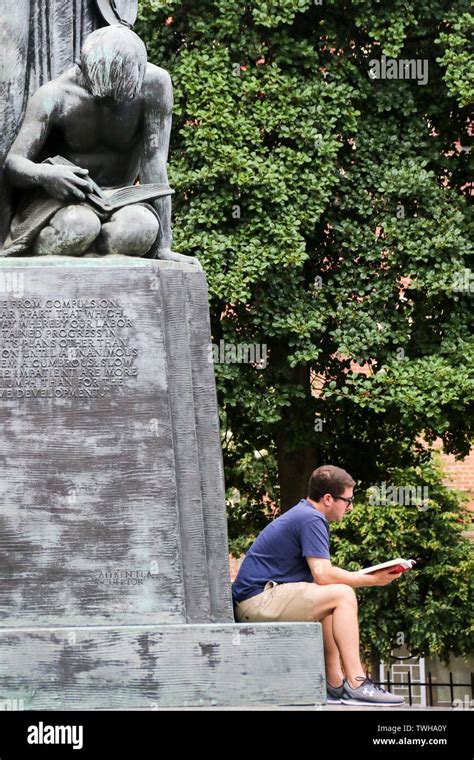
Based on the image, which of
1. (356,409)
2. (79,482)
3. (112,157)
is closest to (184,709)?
(79,482)

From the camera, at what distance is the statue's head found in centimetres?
656

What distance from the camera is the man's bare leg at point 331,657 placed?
6688 mm

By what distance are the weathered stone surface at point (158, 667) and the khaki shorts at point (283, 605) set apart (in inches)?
25.2

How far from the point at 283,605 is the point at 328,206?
1067cm

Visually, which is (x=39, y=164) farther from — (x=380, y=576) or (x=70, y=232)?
(x=380, y=576)

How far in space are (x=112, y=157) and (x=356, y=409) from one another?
407 inches

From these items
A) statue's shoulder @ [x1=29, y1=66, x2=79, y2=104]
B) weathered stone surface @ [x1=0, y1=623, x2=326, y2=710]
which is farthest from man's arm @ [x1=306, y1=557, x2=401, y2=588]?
statue's shoulder @ [x1=29, y1=66, x2=79, y2=104]

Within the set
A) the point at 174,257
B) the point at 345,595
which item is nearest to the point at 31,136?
the point at 174,257

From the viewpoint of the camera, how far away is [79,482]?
6086mm

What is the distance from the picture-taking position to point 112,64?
6.55 m

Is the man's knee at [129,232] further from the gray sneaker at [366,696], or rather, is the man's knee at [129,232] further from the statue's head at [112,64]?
the gray sneaker at [366,696]

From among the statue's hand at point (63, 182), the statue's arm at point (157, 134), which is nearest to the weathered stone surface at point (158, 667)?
the statue's arm at point (157, 134)
